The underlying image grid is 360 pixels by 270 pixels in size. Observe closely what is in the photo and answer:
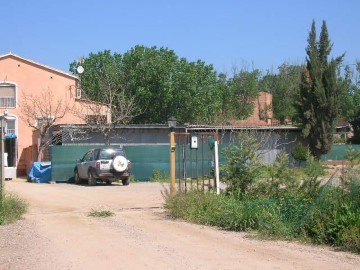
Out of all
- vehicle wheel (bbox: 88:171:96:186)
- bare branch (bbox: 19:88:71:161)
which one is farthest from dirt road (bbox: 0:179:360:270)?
bare branch (bbox: 19:88:71:161)

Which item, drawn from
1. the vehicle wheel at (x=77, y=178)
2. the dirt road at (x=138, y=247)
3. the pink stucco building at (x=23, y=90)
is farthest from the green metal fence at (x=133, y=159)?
the dirt road at (x=138, y=247)

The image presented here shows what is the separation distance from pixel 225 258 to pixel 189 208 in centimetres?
444

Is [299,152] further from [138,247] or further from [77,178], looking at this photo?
[138,247]

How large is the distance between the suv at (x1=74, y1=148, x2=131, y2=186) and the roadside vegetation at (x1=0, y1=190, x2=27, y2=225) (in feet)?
32.8

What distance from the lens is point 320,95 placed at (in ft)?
122

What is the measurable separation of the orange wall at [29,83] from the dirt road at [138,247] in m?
22.2

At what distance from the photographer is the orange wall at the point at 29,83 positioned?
35.4 metres

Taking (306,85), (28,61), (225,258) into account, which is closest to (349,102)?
(306,85)

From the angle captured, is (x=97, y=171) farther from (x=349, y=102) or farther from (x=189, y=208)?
(x=349, y=102)

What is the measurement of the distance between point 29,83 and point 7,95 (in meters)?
1.68

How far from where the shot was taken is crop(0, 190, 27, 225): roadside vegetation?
12.6 m

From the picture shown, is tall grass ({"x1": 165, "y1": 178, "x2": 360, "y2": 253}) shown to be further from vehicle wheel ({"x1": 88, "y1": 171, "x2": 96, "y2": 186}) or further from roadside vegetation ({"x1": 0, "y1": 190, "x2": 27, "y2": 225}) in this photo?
vehicle wheel ({"x1": 88, "y1": 171, "x2": 96, "y2": 186})

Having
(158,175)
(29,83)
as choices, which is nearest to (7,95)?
(29,83)

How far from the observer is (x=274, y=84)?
77.7m
